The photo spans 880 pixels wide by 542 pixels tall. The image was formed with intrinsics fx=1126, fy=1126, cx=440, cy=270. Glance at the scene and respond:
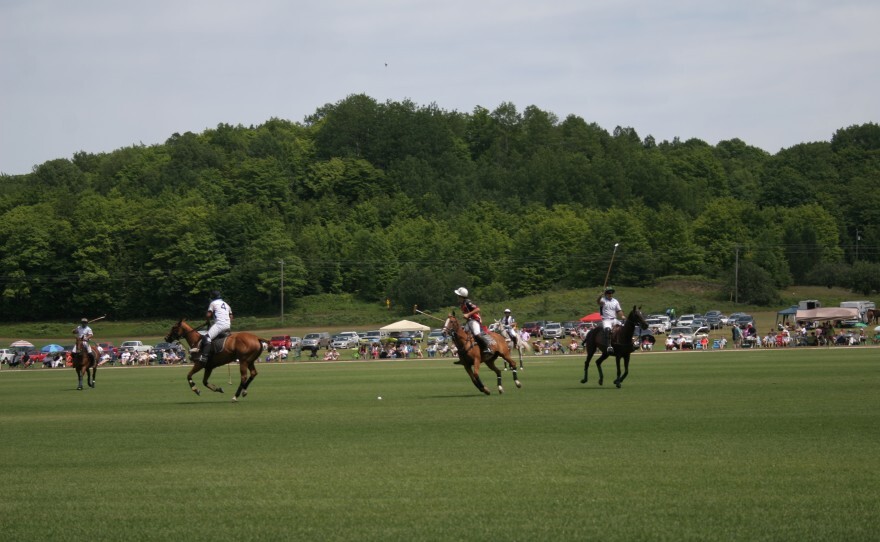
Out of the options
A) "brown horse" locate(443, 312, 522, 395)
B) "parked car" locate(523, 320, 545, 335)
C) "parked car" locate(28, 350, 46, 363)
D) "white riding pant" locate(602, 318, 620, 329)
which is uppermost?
"white riding pant" locate(602, 318, 620, 329)

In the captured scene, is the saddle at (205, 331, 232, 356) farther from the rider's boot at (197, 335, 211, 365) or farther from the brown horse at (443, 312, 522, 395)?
the brown horse at (443, 312, 522, 395)

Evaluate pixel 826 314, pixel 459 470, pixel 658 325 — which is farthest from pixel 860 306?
pixel 459 470

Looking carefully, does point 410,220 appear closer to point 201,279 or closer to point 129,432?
point 201,279

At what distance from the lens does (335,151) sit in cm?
17825

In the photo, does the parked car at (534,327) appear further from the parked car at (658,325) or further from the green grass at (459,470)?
the green grass at (459,470)

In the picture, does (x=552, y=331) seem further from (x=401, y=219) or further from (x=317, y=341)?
(x=401, y=219)

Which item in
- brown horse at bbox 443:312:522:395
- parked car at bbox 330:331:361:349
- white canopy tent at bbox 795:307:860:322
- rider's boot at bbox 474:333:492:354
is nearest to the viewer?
brown horse at bbox 443:312:522:395

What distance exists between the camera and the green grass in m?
8.59

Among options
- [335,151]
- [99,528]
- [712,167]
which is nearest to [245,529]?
[99,528]

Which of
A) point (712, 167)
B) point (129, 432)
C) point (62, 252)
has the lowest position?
point (129, 432)

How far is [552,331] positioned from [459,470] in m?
71.8

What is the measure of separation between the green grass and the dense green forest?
9173 cm

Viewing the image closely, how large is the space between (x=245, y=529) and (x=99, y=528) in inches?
47.2

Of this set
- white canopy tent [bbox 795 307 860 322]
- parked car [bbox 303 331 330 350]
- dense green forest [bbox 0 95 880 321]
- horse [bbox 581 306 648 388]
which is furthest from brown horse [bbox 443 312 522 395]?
dense green forest [bbox 0 95 880 321]
